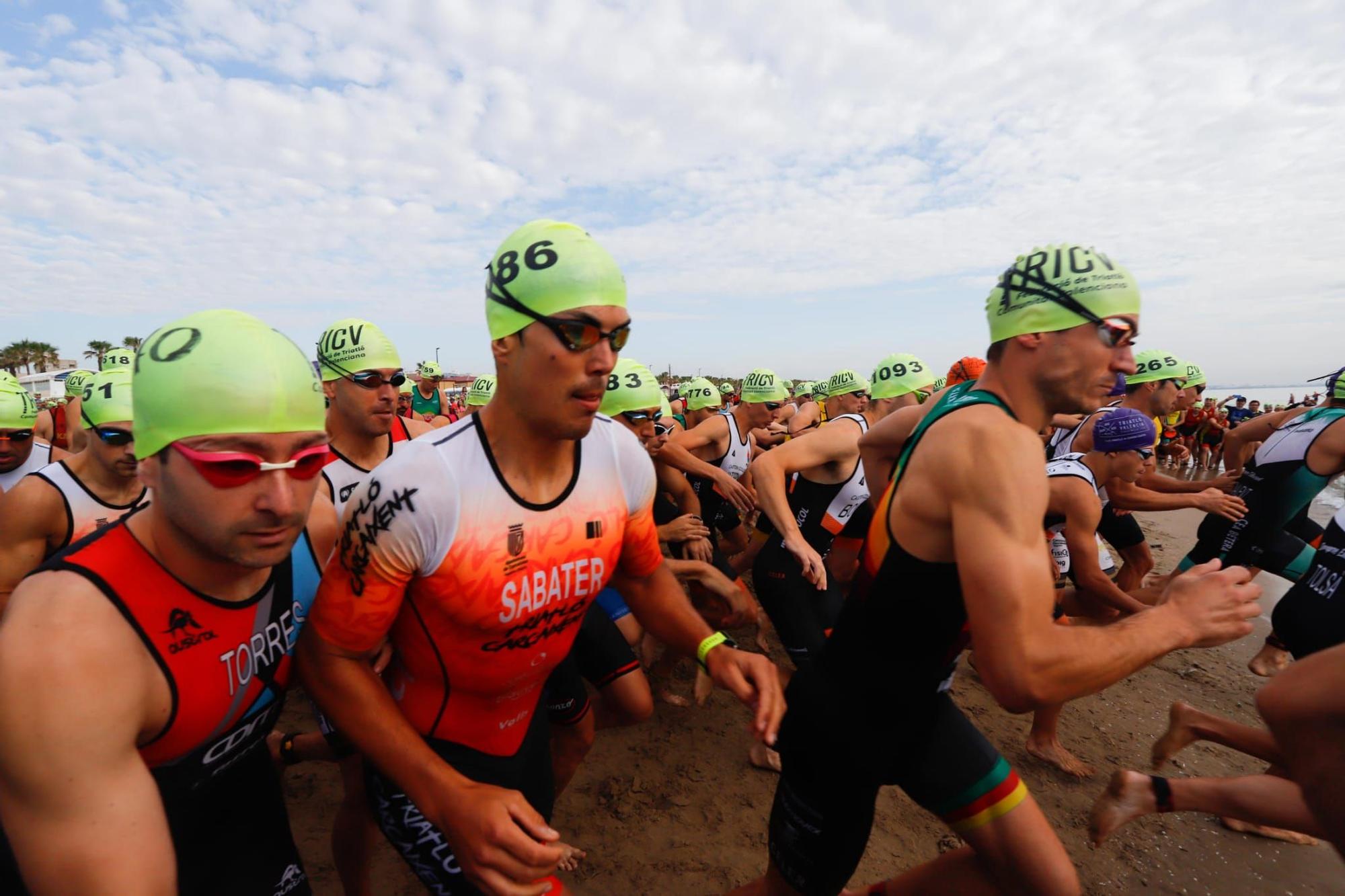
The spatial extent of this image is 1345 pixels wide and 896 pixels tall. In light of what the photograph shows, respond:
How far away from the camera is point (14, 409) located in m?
4.11

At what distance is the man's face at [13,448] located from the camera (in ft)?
13.7

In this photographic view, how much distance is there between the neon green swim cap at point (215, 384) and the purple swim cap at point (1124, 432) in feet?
17.2

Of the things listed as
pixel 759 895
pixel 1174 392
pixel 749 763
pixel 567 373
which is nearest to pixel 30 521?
pixel 567 373

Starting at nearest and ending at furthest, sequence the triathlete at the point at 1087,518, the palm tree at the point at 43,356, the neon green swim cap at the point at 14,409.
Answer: the triathlete at the point at 1087,518, the neon green swim cap at the point at 14,409, the palm tree at the point at 43,356

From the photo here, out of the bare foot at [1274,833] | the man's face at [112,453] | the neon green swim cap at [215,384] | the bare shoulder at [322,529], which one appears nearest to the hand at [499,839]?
the bare shoulder at [322,529]

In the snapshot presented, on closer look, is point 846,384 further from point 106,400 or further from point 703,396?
point 106,400

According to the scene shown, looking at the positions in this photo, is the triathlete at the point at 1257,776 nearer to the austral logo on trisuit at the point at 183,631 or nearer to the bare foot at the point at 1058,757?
the bare foot at the point at 1058,757

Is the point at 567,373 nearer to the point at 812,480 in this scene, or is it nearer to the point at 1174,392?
the point at 812,480

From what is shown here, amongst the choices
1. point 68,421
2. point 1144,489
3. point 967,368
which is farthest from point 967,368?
point 68,421

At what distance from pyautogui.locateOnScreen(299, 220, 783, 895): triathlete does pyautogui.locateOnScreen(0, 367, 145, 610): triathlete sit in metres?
2.22

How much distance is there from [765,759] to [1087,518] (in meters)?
2.70

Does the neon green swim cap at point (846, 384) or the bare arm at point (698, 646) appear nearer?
the bare arm at point (698, 646)

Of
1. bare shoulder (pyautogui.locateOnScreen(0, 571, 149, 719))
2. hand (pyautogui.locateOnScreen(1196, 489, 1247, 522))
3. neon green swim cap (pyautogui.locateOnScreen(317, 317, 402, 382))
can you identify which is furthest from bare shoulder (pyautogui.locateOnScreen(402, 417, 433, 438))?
hand (pyautogui.locateOnScreen(1196, 489, 1247, 522))

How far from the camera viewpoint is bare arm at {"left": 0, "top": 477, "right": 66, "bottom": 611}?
2.90 meters
